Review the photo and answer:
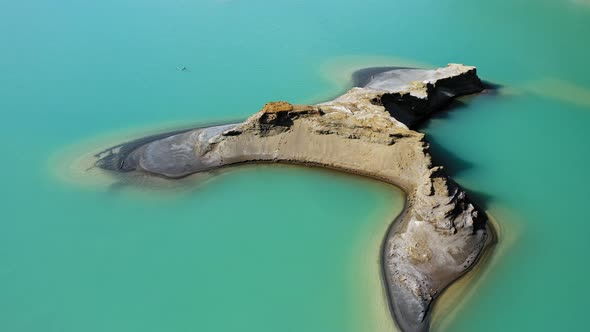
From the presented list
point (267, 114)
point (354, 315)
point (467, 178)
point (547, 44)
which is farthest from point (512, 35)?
point (354, 315)

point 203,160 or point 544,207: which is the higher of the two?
point 203,160

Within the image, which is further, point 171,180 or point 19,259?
point 171,180

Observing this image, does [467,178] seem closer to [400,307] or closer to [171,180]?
[400,307]

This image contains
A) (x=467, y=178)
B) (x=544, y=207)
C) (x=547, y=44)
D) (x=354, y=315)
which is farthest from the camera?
(x=547, y=44)

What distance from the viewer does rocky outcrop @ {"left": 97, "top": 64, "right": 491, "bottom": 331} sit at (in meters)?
7.02

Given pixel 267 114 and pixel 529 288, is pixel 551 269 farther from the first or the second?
pixel 267 114

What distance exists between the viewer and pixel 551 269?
7.19 metres

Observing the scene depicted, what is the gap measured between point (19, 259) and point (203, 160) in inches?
141

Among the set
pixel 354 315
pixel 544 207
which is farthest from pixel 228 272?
pixel 544 207

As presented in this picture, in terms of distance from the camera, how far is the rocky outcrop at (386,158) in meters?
7.02

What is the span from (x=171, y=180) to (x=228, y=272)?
8.74 feet

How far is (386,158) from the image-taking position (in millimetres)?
8734

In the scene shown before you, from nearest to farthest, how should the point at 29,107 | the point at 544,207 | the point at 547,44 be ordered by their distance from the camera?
the point at 544,207 < the point at 29,107 < the point at 547,44

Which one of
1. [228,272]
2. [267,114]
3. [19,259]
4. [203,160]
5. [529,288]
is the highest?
[267,114]
